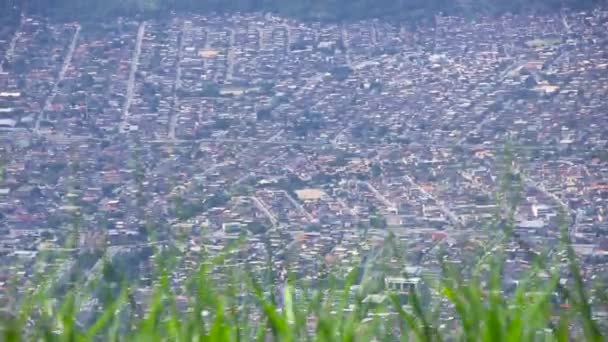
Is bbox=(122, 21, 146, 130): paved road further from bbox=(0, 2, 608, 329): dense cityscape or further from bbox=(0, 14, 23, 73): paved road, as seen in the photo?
bbox=(0, 14, 23, 73): paved road

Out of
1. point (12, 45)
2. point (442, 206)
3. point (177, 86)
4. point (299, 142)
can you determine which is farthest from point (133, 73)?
point (442, 206)

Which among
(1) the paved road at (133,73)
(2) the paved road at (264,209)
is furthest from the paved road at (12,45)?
(2) the paved road at (264,209)

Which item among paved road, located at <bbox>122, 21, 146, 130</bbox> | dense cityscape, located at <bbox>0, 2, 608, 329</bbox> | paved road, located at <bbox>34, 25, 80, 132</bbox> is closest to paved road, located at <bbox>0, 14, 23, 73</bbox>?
dense cityscape, located at <bbox>0, 2, 608, 329</bbox>

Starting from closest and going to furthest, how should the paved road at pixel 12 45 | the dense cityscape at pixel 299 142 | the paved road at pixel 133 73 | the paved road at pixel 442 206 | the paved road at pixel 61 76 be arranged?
1. the dense cityscape at pixel 299 142
2. the paved road at pixel 442 206
3. the paved road at pixel 61 76
4. the paved road at pixel 133 73
5. the paved road at pixel 12 45

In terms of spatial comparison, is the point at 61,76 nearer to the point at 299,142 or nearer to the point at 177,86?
the point at 177,86

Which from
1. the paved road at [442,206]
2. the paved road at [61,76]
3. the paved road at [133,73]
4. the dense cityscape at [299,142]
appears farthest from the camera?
the paved road at [133,73]

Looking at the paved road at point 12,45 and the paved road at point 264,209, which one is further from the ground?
the paved road at point 12,45

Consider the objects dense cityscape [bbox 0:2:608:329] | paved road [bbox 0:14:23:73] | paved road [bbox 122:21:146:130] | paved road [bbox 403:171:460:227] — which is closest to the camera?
dense cityscape [bbox 0:2:608:329]

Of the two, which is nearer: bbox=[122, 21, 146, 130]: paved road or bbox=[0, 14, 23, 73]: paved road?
bbox=[122, 21, 146, 130]: paved road

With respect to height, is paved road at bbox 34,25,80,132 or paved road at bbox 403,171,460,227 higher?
paved road at bbox 34,25,80,132

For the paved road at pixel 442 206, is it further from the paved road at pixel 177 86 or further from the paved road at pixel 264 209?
the paved road at pixel 177 86
